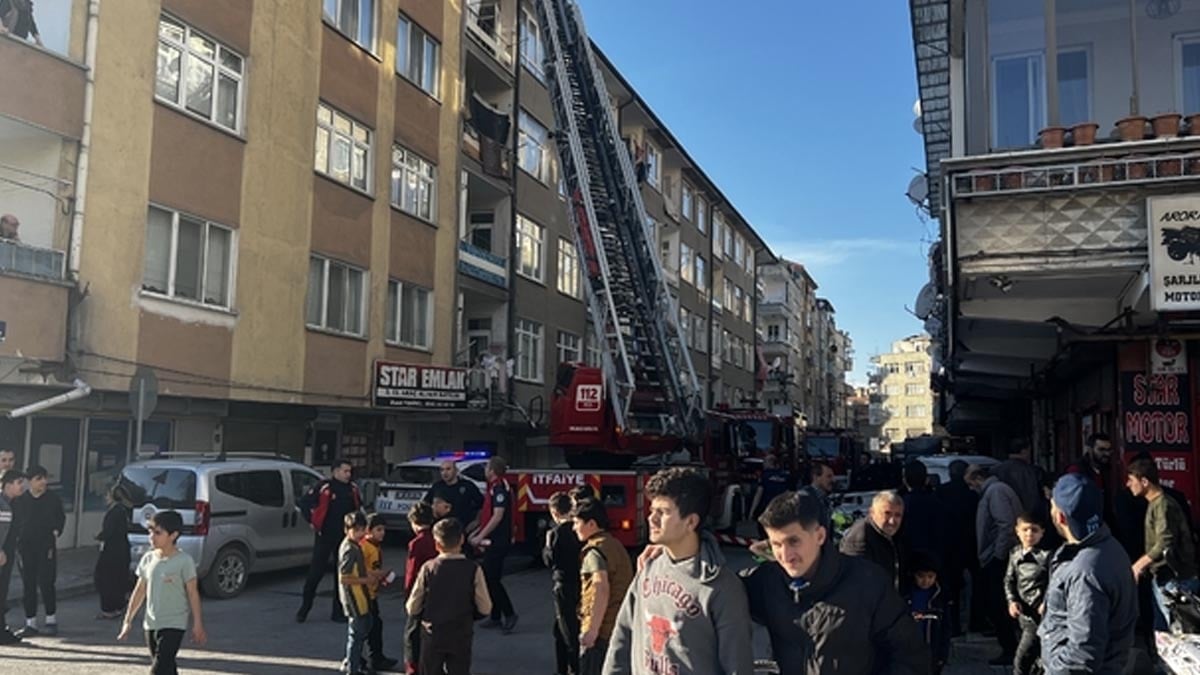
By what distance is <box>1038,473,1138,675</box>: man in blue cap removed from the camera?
3928 millimetres

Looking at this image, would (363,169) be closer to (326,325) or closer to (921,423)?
(326,325)

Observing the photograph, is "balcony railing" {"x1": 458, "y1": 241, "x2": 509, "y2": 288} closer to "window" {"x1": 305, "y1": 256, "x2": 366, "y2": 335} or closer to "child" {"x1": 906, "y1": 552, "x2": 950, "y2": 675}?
"window" {"x1": 305, "y1": 256, "x2": 366, "y2": 335}

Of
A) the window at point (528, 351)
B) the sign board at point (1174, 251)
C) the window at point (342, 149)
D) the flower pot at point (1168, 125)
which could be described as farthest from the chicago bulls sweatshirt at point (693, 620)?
the window at point (528, 351)

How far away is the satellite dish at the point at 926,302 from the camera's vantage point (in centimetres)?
2236

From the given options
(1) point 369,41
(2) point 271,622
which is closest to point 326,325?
(1) point 369,41

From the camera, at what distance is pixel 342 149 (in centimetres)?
1856

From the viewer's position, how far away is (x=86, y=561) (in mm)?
12641

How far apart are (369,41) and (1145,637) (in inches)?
688

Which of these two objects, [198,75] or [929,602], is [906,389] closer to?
[198,75]

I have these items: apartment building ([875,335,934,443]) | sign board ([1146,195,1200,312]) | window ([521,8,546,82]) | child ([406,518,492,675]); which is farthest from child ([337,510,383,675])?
apartment building ([875,335,934,443])

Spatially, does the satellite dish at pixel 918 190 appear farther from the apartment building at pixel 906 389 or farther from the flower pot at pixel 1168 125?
the apartment building at pixel 906 389

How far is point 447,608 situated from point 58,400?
8.71 m

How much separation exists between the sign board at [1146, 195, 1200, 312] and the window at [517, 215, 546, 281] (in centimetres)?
1888

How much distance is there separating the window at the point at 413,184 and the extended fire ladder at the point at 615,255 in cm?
500
